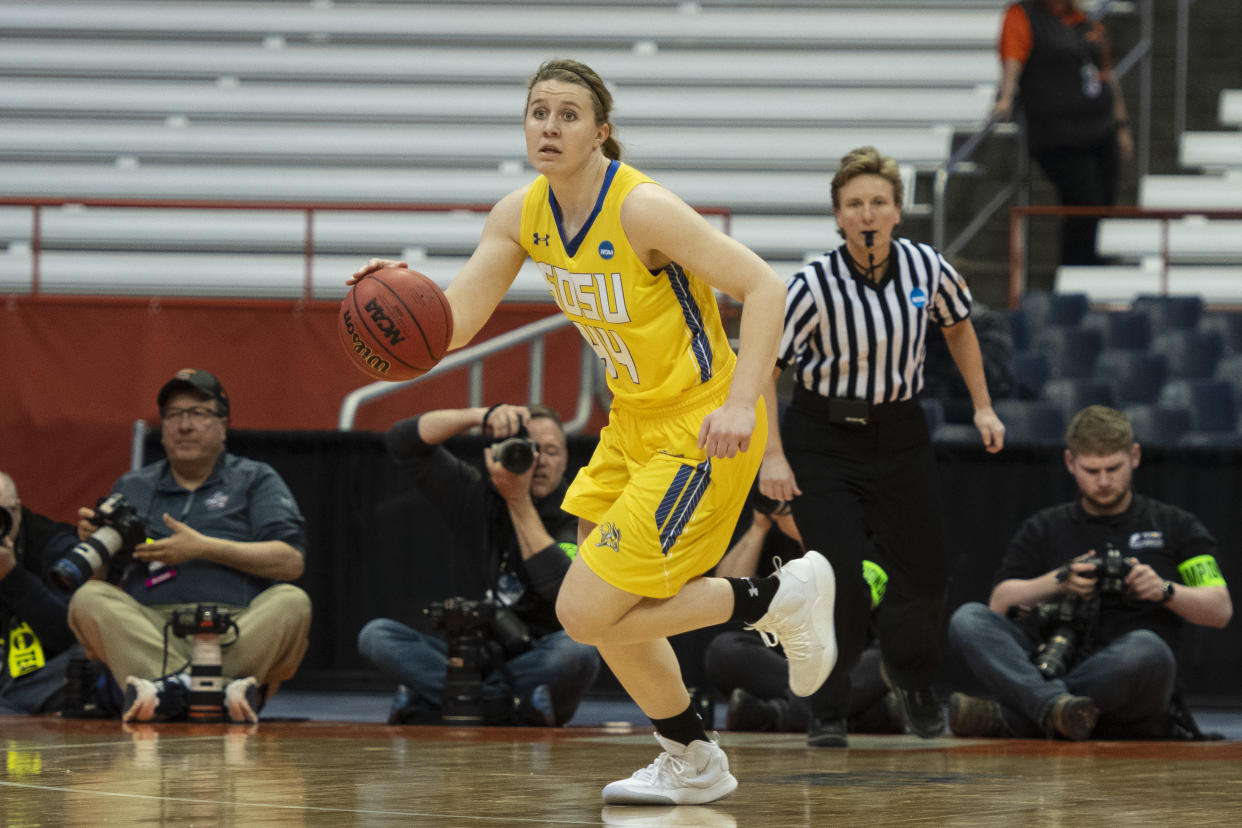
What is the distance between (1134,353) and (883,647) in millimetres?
4214

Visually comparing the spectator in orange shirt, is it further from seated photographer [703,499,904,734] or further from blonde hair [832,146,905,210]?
blonde hair [832,146,905,210]

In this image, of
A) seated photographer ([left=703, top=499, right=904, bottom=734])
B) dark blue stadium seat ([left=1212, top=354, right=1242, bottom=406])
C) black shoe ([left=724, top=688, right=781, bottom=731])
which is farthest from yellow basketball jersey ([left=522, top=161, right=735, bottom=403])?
dark blue stadium seat ([left=1212, top=354, right=1242, bottom=406])

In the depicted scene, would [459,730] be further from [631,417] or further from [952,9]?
[952,9]

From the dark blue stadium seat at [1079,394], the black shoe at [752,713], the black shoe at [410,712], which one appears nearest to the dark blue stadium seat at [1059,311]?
the dark blue stadium seat at [1079,394]

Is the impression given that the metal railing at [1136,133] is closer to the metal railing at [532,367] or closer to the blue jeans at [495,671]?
the metal railing at [532,367]

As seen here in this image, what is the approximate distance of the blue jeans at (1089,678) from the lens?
209 inches

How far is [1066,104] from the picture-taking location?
970 cm

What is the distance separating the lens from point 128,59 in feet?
38.3

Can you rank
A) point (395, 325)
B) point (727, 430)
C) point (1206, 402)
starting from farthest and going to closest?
point (1206, 402) → point (395, 325) → point (727, 430)

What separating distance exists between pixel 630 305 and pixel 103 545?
271 cm

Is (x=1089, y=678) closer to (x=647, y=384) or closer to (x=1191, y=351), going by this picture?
(x=647, y=384)

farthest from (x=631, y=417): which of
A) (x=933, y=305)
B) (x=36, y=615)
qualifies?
(x=36, y=615)

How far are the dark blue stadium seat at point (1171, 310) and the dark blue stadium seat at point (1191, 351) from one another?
8cm

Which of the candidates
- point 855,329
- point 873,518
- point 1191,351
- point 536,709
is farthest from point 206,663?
point 1191,351
